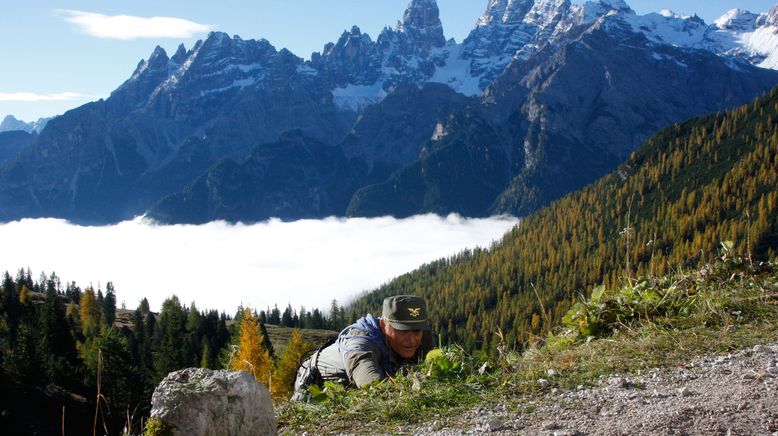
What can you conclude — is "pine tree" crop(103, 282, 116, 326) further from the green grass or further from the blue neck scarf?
the green grass

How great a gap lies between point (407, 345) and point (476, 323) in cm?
19217

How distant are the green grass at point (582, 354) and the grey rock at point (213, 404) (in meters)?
1.20

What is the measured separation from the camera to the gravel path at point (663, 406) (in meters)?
5.11

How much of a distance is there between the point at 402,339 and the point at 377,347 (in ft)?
1.63

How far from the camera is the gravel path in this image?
5109 mm

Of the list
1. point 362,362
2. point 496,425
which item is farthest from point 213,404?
point 362,362

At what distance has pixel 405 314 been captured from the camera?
8859 mm

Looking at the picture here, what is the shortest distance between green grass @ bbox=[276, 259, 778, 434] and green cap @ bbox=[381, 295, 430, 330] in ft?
3.41

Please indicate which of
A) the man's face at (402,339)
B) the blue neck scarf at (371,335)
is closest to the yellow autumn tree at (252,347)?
the blue neck scarf at (371,335)

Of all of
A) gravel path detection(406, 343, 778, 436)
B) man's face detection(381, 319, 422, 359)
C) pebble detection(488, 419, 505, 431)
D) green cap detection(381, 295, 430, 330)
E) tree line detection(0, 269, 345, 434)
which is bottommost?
tree line detection(0, 269, 345, 434)

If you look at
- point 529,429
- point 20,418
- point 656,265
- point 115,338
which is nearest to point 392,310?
point 529,429

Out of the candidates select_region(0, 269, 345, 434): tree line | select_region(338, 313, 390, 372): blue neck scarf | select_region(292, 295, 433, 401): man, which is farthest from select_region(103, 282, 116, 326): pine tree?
select_region(338, 313, 390, 372): blue neck scarf

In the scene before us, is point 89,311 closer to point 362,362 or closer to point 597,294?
point 362,362

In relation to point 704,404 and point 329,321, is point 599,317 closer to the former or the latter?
point 704,404
